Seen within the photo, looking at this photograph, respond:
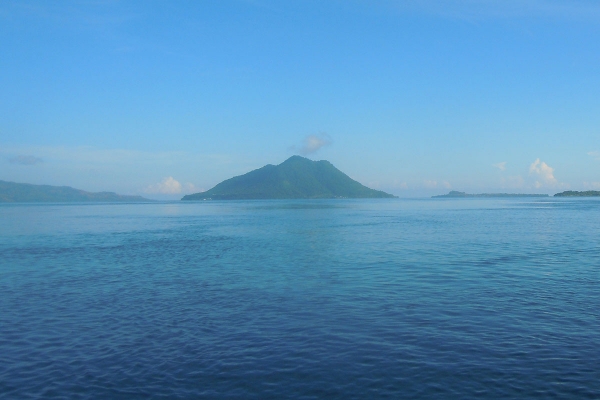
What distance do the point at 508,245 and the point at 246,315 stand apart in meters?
36.7

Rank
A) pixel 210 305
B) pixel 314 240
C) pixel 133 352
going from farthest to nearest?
1. pixel 314 240
2. pixel 210 305
3. pixel 133 352

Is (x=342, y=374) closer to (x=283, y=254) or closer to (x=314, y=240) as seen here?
(x=283, y=254)

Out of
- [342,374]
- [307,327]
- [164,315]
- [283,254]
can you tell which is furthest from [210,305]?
[283,254]

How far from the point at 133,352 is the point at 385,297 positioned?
1371cm

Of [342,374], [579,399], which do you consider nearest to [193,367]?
[342,374]

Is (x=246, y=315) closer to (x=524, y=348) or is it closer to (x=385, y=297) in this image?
(x=385, y=297)

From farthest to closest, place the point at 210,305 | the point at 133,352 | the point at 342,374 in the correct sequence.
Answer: the point at 210,305 < the point at 133,352 < the point at 342,374

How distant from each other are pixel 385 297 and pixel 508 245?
29488mm

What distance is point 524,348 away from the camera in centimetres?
1672

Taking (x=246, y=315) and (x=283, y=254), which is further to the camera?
(x=283, y=254)

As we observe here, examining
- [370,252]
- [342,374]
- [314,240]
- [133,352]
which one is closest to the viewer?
[342,374]

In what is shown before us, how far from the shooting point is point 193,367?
51.0ft

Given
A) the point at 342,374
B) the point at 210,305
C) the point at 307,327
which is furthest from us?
the point at 210,305

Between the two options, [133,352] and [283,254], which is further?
[283,254]
